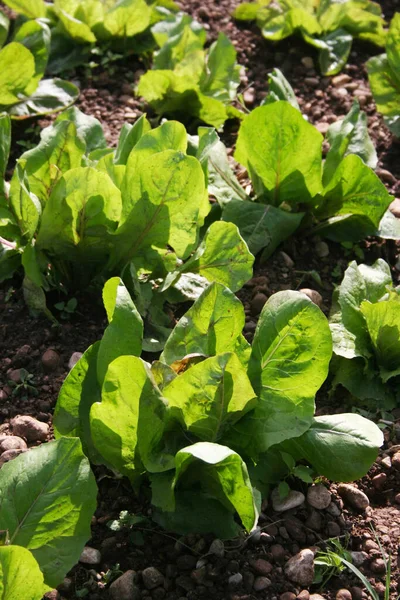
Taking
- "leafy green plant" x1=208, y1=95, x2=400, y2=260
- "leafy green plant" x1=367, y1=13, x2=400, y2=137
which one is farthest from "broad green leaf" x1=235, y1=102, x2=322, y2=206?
"leafy green plant" x1=367, y1=13, x2=400, y2=137

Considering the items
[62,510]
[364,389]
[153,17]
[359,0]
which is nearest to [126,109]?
[153,17]

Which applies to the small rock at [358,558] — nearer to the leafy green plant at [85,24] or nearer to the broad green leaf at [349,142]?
the broad green leaf at [349,142]

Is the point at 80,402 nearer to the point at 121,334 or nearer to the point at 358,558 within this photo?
the point at 121,334

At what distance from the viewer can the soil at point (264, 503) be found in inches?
80.0

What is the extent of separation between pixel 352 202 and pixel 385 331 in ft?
2.17

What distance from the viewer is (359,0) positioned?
4.11 metres

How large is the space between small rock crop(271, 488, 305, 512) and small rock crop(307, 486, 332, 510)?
2 cm

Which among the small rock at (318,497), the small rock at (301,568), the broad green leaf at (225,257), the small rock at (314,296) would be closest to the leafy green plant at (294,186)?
the small rock at (314,296)

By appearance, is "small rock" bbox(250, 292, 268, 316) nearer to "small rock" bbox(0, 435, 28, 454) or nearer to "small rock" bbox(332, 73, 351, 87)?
"small rock" bbox(0, 435, 28, 454)

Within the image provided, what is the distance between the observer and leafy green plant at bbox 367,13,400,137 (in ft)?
11.7

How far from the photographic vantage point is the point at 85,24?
3719 mm

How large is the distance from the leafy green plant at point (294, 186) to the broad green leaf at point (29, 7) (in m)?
1.25

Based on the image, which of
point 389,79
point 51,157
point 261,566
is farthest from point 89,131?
point 261,566

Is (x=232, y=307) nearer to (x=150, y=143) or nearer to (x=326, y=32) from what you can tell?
(x=150, y=143)
